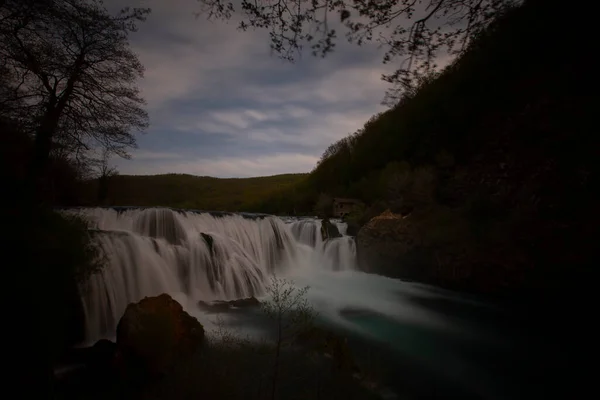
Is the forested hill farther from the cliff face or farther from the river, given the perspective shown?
the cliff face

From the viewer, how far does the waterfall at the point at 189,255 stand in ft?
27.0

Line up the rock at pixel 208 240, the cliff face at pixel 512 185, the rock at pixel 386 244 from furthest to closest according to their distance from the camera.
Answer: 1. the rock at pixel 386 244
2. the rock at pixel 208 240
3. the cliff face at pixel 512 185

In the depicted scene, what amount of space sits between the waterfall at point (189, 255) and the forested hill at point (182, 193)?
16.8m

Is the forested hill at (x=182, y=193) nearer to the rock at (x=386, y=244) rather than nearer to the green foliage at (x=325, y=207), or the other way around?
the green foliage at (x=325, y=207)

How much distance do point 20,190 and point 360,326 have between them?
898 centimetres

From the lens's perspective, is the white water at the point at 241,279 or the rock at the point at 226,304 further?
the rock at the point at 226,304

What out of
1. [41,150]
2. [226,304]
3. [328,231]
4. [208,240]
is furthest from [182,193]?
[41,150]

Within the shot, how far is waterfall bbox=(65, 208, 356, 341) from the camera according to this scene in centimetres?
823

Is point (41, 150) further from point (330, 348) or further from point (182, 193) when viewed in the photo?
point (182, 193)

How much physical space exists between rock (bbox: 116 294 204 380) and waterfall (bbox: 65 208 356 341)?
2292 millimetres

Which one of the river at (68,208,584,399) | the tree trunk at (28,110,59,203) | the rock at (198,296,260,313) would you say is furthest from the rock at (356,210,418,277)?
the tree trunk at (28,110,59,203)

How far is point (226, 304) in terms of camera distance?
10.3m

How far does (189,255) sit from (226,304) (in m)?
2.40

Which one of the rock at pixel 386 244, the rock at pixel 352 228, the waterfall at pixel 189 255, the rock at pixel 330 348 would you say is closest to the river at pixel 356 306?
the waterfall at pixel 189 255
